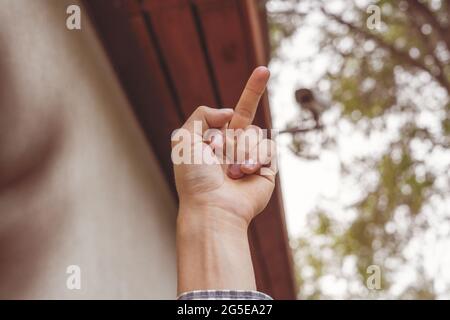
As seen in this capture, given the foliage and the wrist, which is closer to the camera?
the wrist

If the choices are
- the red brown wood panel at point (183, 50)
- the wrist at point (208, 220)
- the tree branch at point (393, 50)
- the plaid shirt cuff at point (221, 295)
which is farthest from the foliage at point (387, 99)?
the plaid shirt cuff at point (221, 295)

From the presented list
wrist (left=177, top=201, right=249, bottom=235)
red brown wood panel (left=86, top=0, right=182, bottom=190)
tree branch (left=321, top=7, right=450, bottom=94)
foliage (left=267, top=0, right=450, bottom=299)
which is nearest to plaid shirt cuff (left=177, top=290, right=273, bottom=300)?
wrist (left=177, top=201, right=249, bottom=235)

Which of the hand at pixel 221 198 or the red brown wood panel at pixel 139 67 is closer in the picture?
the hand at pixel 221 198

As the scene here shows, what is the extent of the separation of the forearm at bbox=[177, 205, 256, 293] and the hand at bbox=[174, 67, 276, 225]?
1.0 inches

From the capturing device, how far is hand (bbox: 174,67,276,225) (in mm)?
1432

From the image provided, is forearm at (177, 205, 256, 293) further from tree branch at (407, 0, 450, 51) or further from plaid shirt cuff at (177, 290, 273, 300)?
tree branch at (407, 0, 450, 51)

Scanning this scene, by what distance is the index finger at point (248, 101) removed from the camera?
149cm

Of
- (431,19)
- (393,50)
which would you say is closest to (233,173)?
(431,19)

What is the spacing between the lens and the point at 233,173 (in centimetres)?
151

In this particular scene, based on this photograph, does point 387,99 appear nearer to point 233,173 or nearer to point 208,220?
point 233,173

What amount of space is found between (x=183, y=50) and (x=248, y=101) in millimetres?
1427

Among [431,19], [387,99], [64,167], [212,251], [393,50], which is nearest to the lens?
[212,251]

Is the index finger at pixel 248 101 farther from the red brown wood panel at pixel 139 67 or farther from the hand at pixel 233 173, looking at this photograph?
the red brown wood panel at pixel 139 67

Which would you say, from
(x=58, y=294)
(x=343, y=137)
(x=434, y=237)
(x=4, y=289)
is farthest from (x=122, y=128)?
(x=434, y=237)
